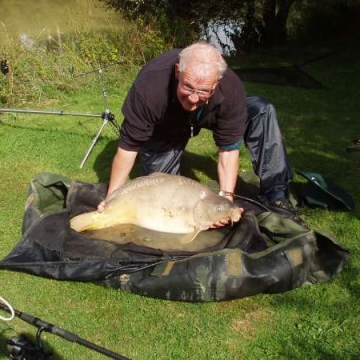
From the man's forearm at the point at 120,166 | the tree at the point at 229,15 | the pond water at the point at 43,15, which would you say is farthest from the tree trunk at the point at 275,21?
the man's forearm at the point at 120,166

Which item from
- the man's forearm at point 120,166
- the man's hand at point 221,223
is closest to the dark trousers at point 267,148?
the man's hand at point 221,223

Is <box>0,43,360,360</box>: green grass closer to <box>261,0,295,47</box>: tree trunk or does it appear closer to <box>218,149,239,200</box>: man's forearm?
<box>218,149,239,200</box>: man's forearm

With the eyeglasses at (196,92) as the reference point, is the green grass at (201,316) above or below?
below

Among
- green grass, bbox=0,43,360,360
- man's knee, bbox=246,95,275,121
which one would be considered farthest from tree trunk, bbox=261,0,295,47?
man's knee, bbox=246,95,275,121

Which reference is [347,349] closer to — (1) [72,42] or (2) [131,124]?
(2) [131,124]

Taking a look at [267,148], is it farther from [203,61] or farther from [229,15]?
[229,15]

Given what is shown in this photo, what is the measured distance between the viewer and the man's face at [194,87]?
6.92 feet

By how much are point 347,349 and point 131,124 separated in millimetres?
1438

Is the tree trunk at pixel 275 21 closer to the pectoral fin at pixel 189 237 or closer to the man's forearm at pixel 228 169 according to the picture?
the man's forearm at pixel 228 169

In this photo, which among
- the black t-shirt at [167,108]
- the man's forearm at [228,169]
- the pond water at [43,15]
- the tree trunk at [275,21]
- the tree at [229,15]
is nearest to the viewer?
the black t-shirt at [167,108]

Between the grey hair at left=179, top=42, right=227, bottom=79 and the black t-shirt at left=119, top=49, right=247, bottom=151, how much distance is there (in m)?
0.32

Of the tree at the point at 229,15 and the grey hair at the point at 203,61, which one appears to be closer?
the grey hair at the point at 203,61

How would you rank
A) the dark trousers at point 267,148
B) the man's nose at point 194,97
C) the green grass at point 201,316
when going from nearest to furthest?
1. the green grass at point 201,316
2. the man's nose at point 194,97
3. the dark trousers at point 267,148

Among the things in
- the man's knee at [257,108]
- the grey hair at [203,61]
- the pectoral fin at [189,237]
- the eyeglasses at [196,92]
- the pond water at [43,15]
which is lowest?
the pond water at [43,15]
